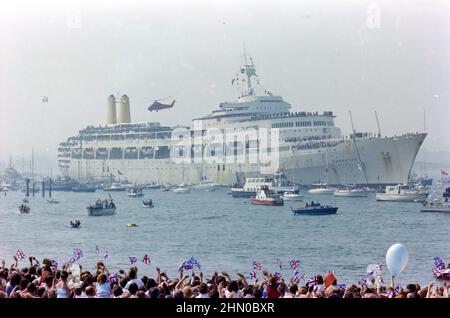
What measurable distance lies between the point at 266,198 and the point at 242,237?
21.2 metres

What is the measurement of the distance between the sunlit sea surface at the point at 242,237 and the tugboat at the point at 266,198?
70 centimetres

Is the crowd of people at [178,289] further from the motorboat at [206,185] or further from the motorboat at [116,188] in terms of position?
the motorboat at [116,188]

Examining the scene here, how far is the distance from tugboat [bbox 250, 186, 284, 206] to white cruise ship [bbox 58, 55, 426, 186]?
40.5 feet

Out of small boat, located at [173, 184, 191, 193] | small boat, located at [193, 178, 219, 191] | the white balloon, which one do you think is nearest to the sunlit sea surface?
the white balloon

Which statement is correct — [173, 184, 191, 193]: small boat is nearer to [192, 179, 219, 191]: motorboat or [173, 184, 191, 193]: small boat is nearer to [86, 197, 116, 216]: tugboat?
[192, 179, 219, 191]: motorboat

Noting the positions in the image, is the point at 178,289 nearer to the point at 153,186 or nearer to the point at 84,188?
the point at 153,186

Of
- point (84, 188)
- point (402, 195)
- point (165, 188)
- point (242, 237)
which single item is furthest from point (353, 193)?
point (84, 188)

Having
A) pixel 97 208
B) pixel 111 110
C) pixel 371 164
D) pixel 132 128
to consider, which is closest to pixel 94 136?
pixel 132 128

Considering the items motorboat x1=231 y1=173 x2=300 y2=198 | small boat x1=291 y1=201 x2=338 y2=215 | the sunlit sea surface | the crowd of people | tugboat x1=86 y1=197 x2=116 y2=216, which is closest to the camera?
the crowd of people

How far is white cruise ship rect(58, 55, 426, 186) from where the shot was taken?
71.9m

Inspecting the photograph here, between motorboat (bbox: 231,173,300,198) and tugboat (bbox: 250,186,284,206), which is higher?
motorboat (bbox: 231,173,300,198)

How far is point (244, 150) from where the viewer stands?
85.8m

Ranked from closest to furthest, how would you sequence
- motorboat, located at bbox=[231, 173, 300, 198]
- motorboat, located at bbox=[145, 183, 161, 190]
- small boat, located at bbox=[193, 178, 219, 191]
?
motorboat, located at bbox=[231, 173, 300, 198]
small boat, located at bbox=[193, 178, 219, 191]
motorboat, located at bbox=[145, 183, 161, 190]
